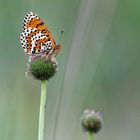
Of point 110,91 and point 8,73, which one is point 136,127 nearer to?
point 110,91

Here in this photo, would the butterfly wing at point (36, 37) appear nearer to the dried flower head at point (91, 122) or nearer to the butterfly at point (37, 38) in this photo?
the butterfly at point (37, 38)

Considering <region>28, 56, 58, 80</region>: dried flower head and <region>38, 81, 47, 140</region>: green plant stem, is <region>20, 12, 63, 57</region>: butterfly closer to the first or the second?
<region>28, 56, 58, 80</region>: dried flower head

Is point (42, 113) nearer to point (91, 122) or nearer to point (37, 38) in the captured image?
point (91, 122)

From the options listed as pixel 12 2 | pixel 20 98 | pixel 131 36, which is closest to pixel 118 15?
pixel 131 36

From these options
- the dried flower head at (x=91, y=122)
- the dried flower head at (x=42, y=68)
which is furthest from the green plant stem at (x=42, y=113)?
the dried flower head at (x=91, y=122)

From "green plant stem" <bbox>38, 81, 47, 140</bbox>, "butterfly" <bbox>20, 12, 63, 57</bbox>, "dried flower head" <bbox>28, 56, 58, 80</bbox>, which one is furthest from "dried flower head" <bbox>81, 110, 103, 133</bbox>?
"butterfly" <bbox>20, 12, 63, 57</bbox>

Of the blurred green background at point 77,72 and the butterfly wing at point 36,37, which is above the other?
the butterfly wing at point 36,37
